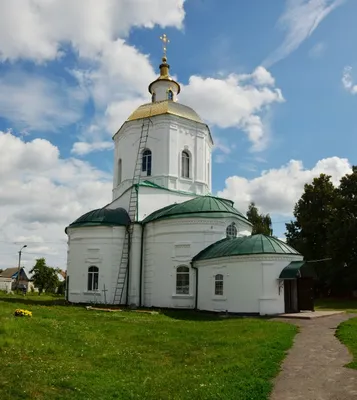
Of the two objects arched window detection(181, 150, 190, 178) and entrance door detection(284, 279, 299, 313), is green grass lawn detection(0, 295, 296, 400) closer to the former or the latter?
entrance door detection(284, 279, 299, 313)

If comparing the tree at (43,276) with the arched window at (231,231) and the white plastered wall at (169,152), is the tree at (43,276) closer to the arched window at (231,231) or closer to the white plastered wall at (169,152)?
the white plastered wall at (169,152)

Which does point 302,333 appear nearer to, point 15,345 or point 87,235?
point 15,345

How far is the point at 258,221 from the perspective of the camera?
4594 cm

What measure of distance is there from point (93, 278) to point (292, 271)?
1146 cm

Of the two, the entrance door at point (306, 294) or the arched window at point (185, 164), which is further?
the arched window at point (185, 164)

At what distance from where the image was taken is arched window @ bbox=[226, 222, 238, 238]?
22991mm

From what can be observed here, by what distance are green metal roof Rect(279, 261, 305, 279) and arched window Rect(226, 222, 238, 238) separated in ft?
14.4

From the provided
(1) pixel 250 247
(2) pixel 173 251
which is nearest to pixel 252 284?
(1) pixel 250 247

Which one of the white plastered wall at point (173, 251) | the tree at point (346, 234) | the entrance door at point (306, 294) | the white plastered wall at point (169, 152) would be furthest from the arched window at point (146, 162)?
the tree at point (346, 234)

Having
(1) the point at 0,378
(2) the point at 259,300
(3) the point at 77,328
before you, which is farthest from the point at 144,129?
(1) the point at 0,378

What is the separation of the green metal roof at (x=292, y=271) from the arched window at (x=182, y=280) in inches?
204

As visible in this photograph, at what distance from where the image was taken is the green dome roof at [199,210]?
22.6 m

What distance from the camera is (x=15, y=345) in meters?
9.05

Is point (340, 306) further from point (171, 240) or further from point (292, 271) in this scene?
point (171, 240)
